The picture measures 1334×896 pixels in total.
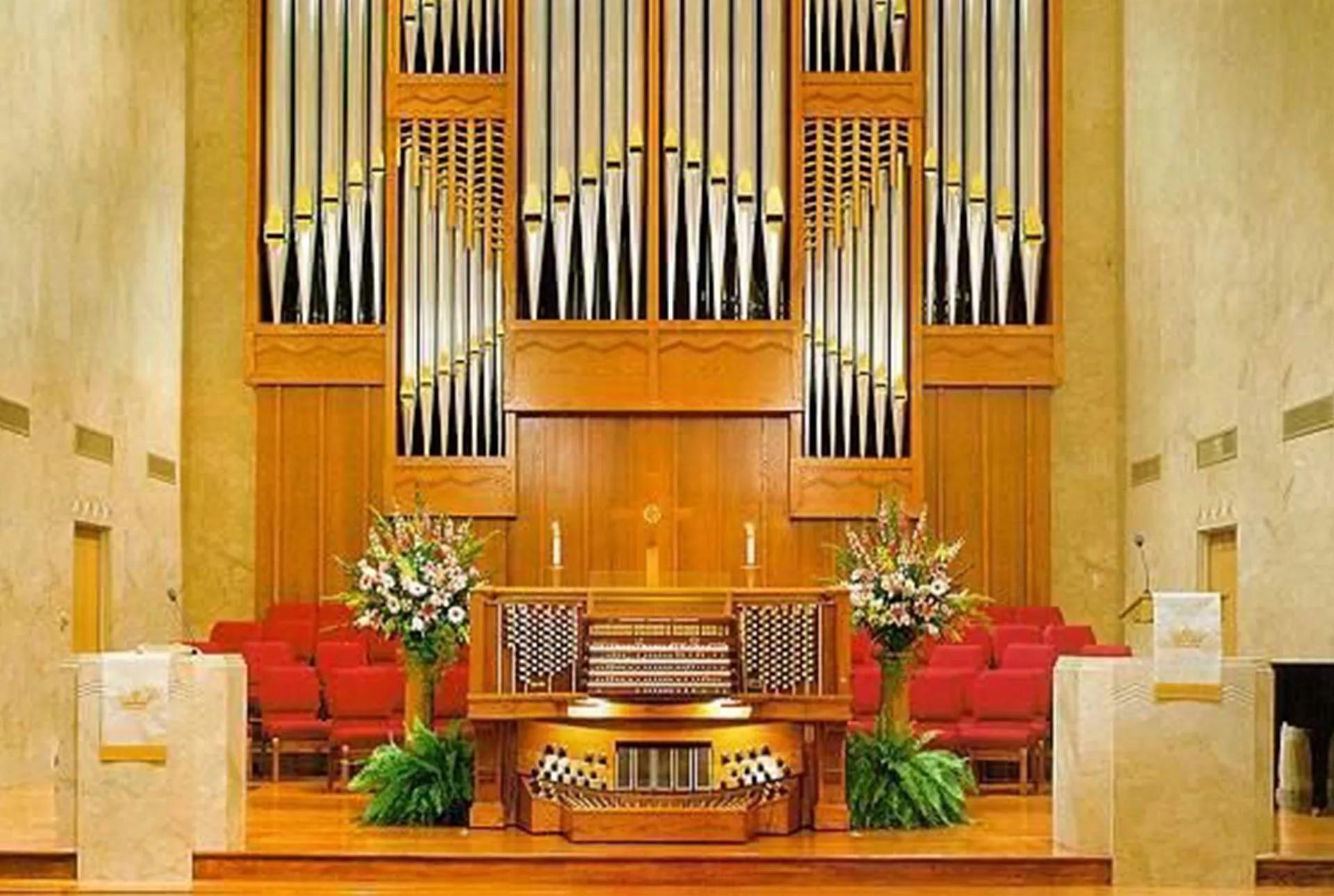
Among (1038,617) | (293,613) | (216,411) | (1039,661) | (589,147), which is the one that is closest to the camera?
(1039,661)

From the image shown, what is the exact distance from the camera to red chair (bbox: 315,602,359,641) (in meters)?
15.9

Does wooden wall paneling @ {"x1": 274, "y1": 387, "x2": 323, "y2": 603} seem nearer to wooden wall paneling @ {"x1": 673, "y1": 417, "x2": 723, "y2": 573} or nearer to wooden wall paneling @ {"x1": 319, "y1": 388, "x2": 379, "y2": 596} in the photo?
wooden wall paneling @ {"x1": 319, "y1": 388, "x2": 379, "y2": 596}

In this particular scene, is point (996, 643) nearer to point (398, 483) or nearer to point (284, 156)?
point (398, 483)

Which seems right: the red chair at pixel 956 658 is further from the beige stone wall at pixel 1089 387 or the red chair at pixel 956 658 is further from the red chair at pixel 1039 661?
the beige stone wall at pixel 1089 387

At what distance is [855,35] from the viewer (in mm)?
16719

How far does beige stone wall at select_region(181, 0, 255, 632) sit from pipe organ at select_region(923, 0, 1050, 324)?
16.0 ft

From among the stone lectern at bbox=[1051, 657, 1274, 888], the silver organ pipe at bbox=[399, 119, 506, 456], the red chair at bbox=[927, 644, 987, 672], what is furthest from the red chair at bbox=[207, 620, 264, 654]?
the stone lectern at bbox=[1051, 657, 1274, 888]

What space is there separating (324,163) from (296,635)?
3.39 meters

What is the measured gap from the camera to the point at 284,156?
1672 centimetres

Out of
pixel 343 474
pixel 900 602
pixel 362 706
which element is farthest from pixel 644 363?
pixel 900 602

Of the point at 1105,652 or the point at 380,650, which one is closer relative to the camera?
the point at 1105,652

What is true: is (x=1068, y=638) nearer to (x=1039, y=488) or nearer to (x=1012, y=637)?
(x=1012, y=637)

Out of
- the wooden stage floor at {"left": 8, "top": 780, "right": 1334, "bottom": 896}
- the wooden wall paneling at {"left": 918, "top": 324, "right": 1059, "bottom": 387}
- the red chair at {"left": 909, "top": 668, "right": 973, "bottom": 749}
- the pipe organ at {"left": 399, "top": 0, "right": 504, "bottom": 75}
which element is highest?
the pipe organ at {"left": 399, "top": 0, "right": 504, "bottom": 75}

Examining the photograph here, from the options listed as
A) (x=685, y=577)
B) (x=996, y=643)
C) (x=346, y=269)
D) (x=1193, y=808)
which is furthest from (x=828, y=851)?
(x=346, y=269)
